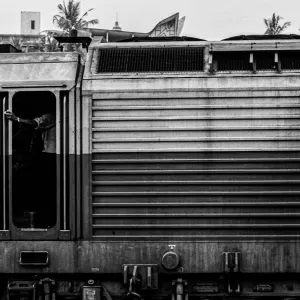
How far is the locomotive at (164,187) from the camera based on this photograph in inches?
455

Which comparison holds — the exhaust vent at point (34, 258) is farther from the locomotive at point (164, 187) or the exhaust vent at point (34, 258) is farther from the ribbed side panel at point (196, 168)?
the ribbed side panel at point (196, 168)

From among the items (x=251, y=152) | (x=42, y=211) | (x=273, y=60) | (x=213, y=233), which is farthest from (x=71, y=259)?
(x=273, y=60)

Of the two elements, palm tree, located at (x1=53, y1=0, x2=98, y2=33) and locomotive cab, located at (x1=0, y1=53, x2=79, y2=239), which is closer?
locomotive cab, located at (x1=0, y1=53, x2=79, y2=239)

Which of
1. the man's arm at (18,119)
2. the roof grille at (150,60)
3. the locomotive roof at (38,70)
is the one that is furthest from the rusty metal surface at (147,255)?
the roof grille at (150,60)

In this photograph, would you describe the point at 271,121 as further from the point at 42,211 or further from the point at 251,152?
the point at 42,211

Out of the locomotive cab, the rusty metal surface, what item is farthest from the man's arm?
the rusty metal surface

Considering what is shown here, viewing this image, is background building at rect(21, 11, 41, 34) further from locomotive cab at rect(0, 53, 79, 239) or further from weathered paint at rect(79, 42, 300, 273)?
weathered paint at rect(79, 42, 300, 273)

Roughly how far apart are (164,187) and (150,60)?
5.86ft

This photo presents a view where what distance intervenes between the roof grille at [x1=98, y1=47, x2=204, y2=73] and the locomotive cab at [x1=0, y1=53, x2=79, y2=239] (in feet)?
1.51

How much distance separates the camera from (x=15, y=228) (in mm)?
11812

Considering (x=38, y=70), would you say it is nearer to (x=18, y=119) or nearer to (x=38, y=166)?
(x=18, y=119)

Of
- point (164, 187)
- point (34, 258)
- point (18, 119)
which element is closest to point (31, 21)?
point (18, 119)

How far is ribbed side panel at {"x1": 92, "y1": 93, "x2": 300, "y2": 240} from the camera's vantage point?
1153 cm

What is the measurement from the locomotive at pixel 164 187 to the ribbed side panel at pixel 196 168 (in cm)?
1
